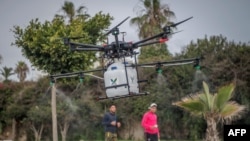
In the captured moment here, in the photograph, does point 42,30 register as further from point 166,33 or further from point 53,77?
point 166,33

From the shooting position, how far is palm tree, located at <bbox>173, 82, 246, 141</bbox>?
12.3 meters

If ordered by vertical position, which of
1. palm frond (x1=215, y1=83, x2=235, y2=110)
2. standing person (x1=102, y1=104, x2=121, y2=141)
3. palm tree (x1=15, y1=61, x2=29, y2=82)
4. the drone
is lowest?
standing person (x1=102, y1=104, x2=121, y2=141)

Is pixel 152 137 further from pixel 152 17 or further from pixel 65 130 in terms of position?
pixel 152 17

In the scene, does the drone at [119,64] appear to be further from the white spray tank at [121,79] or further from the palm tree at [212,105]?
the palm tree at [212,105]

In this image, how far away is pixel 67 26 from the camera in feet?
60.6

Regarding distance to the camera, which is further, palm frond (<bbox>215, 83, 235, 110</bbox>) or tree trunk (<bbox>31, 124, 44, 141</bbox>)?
tree trunk (<bbox>31, 124, 44, 141</bbox>)

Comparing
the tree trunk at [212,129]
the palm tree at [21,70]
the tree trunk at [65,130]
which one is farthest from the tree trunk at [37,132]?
the palm tree at [21,70]

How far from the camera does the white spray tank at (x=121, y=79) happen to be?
822 centimetres

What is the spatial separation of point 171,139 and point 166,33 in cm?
1754

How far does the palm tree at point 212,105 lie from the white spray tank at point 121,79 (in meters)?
4.02

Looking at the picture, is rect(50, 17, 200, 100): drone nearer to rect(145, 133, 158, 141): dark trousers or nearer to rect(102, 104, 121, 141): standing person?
rect(102, 104, 121, 141): standing person

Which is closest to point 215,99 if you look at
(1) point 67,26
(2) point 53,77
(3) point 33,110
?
(2) point 53,77

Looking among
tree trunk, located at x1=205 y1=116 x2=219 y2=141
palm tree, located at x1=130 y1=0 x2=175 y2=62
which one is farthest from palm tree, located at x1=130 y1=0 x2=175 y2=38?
tree trunk, located at x1=205 y1=116 x2=219 y2=141

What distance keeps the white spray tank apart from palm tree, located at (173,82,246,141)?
4.02 meters
